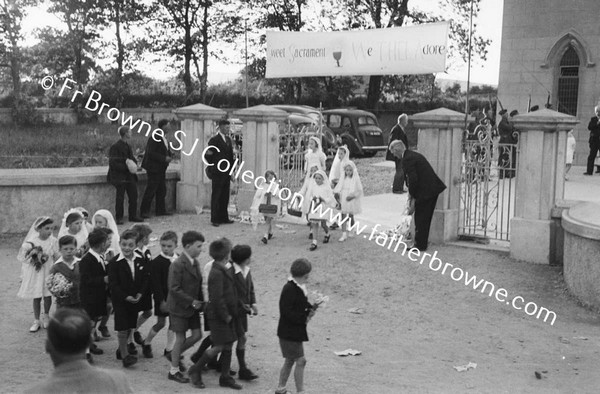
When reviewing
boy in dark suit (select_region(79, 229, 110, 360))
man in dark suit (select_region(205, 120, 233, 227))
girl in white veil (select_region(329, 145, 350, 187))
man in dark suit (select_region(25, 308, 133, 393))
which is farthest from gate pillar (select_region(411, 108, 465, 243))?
man in dark suit (select_region(25, 308, 133, 393))

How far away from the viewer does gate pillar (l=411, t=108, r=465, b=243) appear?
12859 millimetres

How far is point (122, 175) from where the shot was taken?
14.8m

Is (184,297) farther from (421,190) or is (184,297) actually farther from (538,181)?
(538,181)

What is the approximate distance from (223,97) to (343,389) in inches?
1502

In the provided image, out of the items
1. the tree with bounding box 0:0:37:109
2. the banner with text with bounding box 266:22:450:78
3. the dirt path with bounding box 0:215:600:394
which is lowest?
the dirt path with bounding box 0:215:600:394

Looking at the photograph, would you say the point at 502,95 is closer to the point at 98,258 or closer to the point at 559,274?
the point at 559,274

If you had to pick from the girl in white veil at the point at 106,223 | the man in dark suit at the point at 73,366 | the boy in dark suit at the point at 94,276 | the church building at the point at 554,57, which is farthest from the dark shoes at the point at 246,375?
the church building at the point at 554,57

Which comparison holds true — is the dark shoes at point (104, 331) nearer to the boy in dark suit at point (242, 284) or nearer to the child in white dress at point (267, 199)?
the boy in dark suit at point (242, 284)

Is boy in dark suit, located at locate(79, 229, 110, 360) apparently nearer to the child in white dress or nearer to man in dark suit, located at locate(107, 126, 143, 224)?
the child in white dress

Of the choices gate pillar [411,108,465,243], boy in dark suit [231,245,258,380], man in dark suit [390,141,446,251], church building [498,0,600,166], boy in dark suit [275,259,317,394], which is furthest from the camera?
church building [498,0,600,166]

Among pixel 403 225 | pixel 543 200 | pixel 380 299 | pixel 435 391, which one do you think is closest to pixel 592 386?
pixel 435 391

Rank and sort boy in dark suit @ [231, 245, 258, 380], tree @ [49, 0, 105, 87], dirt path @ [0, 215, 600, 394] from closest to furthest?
boy in dark suit @ [231, 245, 258, 380]
dirt path @ [0, 215, 600, 394]
tree @ [49, 0, 105, 87]

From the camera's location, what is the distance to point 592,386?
7.58 m

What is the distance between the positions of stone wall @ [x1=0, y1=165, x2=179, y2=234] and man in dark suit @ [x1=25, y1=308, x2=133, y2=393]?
11333mm
